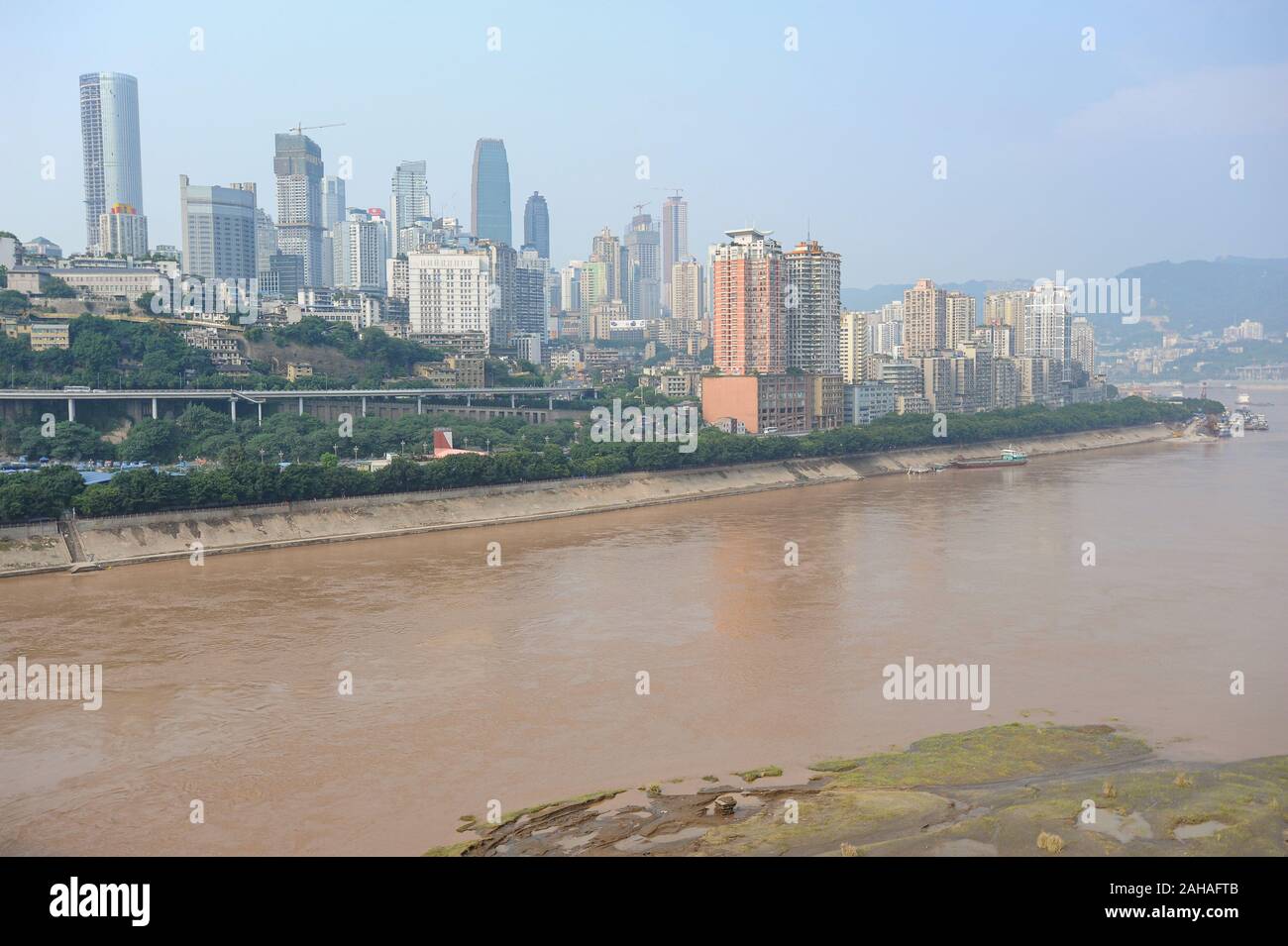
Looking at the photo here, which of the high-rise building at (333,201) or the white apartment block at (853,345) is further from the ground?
the high-rise building at (333,201)

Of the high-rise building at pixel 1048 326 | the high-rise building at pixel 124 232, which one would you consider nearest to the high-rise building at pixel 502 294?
the high-rise building at pixel 124 232

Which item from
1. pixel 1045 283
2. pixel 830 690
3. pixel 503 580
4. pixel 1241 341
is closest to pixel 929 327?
pixel 1045 283

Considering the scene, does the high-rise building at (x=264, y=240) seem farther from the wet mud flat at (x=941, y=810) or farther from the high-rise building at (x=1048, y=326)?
the wet mud flat at (x=941, y=810)

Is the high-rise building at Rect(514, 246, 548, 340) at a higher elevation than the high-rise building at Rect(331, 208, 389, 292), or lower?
lower

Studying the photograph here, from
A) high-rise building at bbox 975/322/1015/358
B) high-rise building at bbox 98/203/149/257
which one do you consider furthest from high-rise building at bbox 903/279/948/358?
high-rise building at bbox 98/203/149/257

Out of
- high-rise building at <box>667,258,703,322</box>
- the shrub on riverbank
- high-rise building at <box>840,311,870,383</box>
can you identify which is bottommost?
the shrub on riverbank

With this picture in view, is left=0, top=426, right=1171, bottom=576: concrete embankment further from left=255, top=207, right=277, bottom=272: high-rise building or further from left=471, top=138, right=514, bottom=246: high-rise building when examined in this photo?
left=471, top=138, right=514, bottom=246: high-rise building

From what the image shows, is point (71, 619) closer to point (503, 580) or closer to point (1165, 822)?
point (503, 580)
